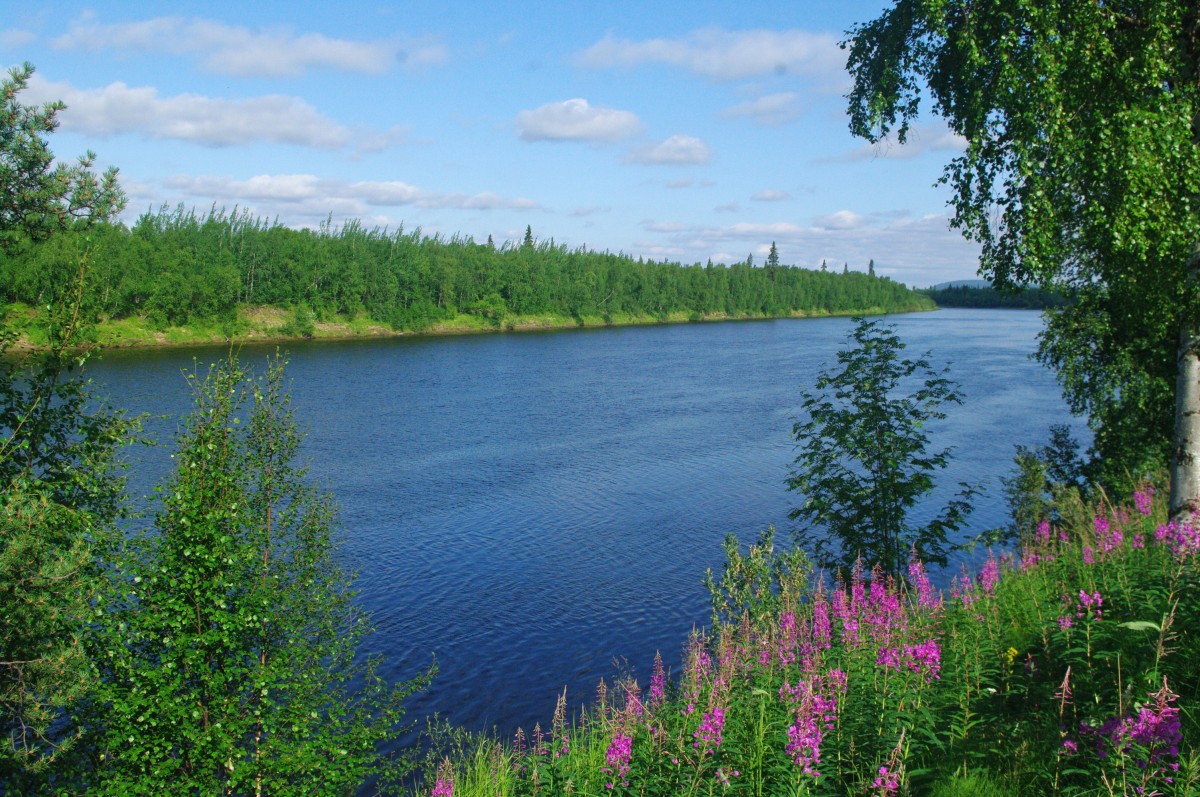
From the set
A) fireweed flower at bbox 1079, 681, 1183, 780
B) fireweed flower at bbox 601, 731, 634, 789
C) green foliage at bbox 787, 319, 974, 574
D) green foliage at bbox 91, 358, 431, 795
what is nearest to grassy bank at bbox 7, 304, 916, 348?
green foliage at bbox 91, 358, 431, 795

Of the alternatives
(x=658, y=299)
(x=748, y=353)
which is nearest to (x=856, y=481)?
(x=748, y=353)

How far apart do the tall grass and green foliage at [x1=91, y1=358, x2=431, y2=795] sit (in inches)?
135

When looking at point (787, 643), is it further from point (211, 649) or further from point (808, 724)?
point (211, 649)

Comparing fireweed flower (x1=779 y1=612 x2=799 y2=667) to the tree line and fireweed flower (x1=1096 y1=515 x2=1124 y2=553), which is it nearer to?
fireweed flower (x1=1096 y1=515 x2=1124 y2=553)

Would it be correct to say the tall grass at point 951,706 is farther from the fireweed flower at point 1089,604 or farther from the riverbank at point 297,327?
the riverbank at point 297,327

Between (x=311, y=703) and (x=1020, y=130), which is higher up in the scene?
(x=1020, y=130)

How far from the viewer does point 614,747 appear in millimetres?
6980

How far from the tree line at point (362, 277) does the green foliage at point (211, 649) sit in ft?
193

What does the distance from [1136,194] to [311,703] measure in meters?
12.9

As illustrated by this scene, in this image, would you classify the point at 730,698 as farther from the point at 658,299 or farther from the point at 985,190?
the point at 658,299

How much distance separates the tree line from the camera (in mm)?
93000

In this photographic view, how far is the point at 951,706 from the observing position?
7.36m

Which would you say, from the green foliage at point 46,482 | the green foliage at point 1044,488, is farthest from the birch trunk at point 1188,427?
the green foliage at point 46,482

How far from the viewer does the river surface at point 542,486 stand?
2048 cm
